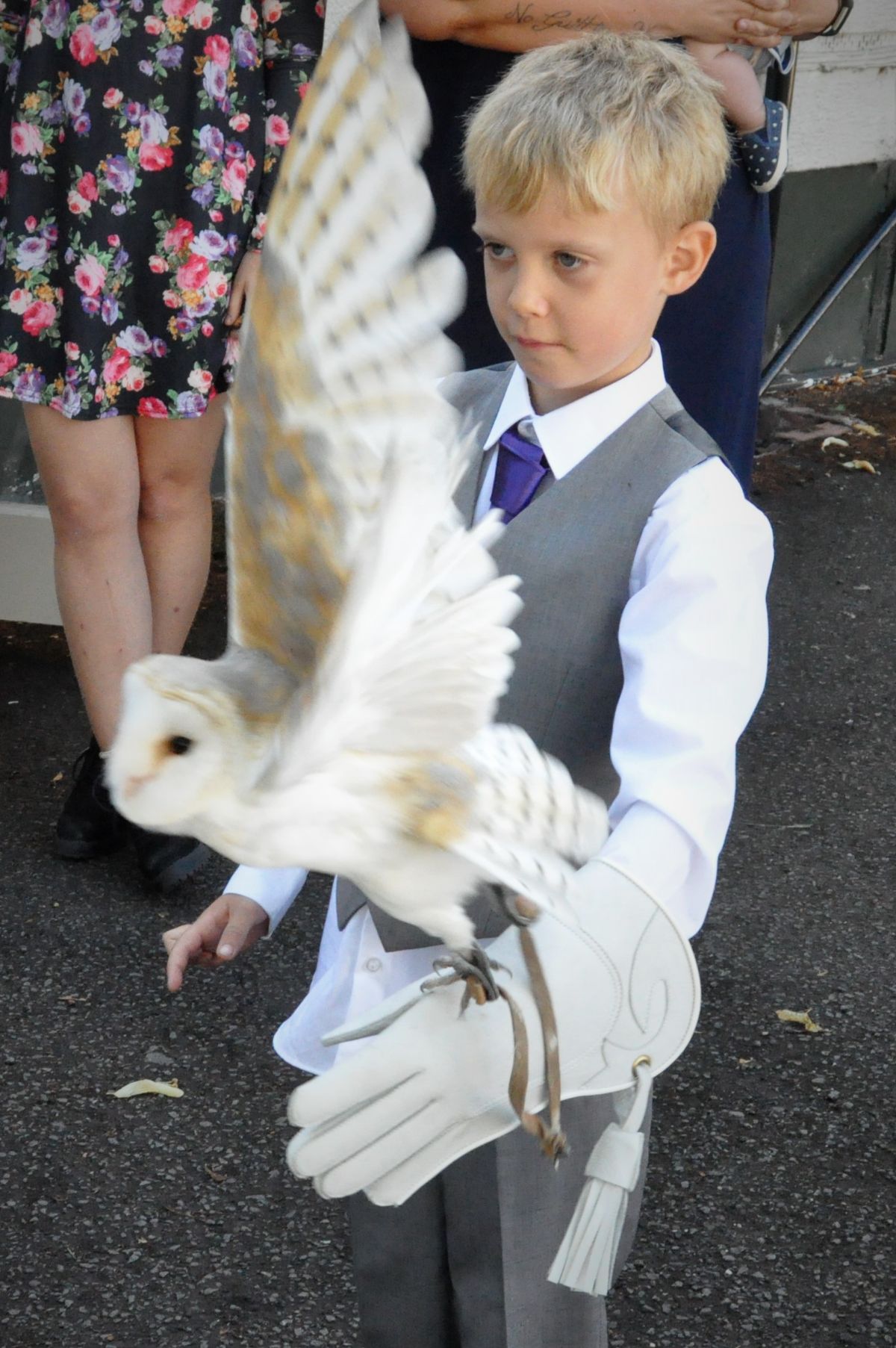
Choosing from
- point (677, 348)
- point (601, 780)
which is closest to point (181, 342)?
point (677, 348)

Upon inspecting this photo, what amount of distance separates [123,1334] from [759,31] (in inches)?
69.0

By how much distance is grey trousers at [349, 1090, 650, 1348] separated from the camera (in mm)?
1254

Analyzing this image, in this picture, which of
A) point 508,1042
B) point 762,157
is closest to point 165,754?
point 508,1042

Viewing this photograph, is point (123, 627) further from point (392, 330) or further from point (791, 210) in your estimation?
point (791, 210)

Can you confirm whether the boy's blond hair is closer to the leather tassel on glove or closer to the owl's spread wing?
the owl's spread wing

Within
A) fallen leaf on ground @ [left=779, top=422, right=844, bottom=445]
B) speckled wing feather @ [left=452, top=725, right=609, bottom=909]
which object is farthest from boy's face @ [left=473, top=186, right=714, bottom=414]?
fallen leaf on ground @ [left=779, top=422, right=844, bottom=445]

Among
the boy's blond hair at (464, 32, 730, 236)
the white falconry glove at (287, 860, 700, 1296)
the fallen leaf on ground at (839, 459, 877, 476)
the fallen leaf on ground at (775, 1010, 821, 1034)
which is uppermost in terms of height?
the boy's blond hair at (464, 32, 730, 236)

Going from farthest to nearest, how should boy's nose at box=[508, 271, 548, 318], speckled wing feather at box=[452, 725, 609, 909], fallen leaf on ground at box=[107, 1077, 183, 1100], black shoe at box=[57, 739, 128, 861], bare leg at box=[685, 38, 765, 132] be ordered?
black shoe at box=[57, 739, 128, 861] → fallen leaf on ground at box=[107, 1077, 183, 1100] → bare leg at box=[685, 38, 765, 132] → boy's nose at box=[508, 271, 548, 318] → speckled wing feather at box=[452, 725, 609, 909]

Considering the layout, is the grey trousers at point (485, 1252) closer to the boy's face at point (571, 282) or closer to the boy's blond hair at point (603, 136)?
the boy's face at point (571, 282)

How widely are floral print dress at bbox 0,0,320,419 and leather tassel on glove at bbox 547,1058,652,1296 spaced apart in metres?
1.38

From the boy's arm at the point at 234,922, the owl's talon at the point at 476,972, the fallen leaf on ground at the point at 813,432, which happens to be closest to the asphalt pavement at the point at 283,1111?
the boy's arm at the point at 234,922

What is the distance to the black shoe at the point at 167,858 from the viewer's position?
248 centimetres

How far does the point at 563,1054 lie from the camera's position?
1.02 meters

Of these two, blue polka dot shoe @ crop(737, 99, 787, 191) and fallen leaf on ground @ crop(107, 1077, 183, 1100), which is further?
fallen leaf on ground @ crop(107, 1077, 183, 1100)
